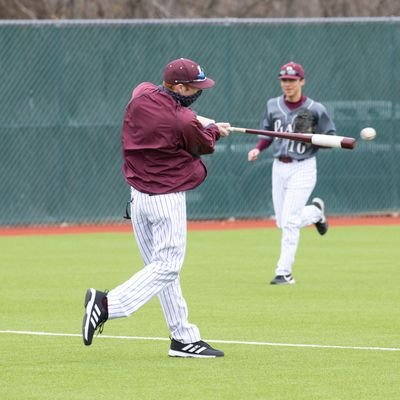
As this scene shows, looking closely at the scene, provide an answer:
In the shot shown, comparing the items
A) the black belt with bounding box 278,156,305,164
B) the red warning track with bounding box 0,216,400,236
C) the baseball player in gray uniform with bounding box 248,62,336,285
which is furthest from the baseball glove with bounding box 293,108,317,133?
the red warning track with bounding box 0,216,400,236

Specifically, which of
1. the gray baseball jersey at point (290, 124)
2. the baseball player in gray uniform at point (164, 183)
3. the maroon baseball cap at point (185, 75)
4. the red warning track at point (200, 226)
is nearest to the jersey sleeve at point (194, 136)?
the baseball player in gray uniform at point (164, 183)

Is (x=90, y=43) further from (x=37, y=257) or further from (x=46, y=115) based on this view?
(x=37, y=257)

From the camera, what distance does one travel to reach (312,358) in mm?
10094

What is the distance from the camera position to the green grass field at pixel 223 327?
902 cm

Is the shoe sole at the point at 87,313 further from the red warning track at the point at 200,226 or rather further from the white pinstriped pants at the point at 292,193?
the red warning track at the point at 200,226

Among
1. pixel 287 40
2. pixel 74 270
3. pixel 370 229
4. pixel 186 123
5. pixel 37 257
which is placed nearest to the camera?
pixel 186 123

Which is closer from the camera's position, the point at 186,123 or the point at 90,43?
the point at 186,123

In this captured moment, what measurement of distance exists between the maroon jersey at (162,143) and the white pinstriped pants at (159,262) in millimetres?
102

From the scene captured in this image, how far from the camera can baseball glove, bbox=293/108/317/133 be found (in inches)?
612

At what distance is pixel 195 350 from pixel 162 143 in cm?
150

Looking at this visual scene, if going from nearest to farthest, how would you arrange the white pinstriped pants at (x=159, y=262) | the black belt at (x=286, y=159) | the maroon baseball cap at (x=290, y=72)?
the white pinstriped pants at (x=159, y=262) < the maroon baseball cap at (x=290, y=72) < the black belt at (x=286, y=159)

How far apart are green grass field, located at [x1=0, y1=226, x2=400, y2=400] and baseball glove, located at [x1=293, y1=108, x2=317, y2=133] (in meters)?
1.67

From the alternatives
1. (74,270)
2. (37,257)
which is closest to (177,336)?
(74,270)

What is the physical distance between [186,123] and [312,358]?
1877 mm
